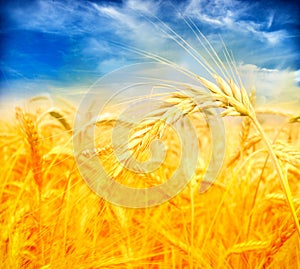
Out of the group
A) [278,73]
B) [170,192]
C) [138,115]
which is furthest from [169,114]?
[278,73]

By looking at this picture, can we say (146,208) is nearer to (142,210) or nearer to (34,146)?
(142,210)

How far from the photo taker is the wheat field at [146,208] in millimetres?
1357

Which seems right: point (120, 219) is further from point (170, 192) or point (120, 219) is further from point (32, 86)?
point (32, 86)

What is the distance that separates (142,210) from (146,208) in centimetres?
2

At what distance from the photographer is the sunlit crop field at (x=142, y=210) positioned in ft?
4.47

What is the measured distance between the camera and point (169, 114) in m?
1.17

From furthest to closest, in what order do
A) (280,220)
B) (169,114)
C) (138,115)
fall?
1. (280,220)
2. (138,115)
3. (169,114)

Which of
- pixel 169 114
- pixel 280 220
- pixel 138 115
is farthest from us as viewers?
pixel 280 220

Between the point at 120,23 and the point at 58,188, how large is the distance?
639mm

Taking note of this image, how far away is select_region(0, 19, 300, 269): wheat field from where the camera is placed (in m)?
1.36

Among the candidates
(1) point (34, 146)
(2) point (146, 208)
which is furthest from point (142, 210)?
(1) point (34, 146)

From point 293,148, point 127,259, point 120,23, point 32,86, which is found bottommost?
point 127,259

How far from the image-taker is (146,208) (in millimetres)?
1435

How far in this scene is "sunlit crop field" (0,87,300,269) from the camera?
136 cm
